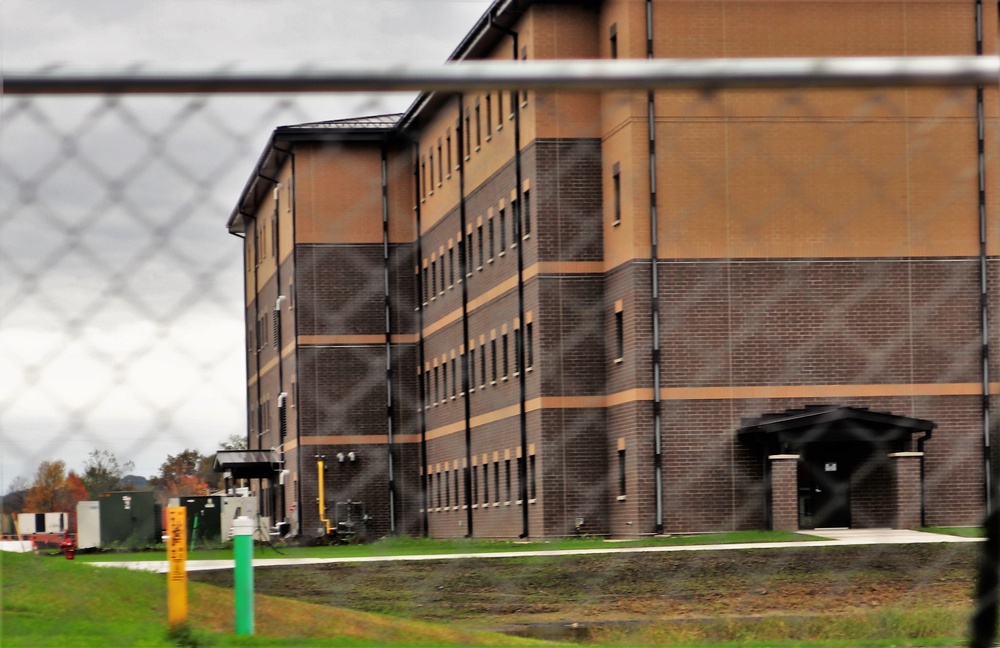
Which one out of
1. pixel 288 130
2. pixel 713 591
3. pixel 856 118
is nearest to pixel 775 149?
pixel 856 118

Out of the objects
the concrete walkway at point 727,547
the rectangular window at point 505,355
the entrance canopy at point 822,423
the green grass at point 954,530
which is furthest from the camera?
the entrance canopy at point 822,423

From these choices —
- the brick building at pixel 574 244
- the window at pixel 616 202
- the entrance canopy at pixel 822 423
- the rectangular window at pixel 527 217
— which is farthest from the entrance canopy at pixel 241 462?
the entrance canopy at pixel 822 423

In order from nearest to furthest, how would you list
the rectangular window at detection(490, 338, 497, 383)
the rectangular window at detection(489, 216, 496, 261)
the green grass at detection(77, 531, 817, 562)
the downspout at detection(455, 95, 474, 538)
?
the downspout at detection(455, 95, 474, 538) < the rectangular window at detection(489, 216, 496, 261) < the green grass at detection(77, 531, 817, 562) < the rectangular window at detection(490, 338, 497, 383)

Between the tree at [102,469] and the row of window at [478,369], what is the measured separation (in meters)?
1.52

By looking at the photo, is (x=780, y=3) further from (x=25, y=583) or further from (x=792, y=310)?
(x=25, y=583)

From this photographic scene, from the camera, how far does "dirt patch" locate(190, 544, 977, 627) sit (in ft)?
27.1

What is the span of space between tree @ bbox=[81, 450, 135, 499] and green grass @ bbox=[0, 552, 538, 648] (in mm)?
562

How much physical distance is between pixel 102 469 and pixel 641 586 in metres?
9.50

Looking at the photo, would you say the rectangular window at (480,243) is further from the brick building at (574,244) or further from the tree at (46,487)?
the tree at (46,487)

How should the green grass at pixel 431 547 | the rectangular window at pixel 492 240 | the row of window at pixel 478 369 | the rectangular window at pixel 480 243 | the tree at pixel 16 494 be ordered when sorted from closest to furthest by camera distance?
1. the tree at pixel 16 494
2. the rectangular window at pixel 480 243
3. the rectangular window at pixel 492 240
4. the row of window at pixel 478 369
5. the green grass at pixel 431 547

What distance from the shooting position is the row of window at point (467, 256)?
493cm

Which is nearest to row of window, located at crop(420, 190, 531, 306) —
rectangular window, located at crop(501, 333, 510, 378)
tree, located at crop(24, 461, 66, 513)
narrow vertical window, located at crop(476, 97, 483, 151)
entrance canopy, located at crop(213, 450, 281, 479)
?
narrow vertical window, located at crop(476, 97, 483, 151)

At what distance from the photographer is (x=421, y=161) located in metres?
4.35

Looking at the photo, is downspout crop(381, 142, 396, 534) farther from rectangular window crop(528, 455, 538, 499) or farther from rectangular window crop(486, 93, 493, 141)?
rectangular window crop(528, 455, 538, 499)
